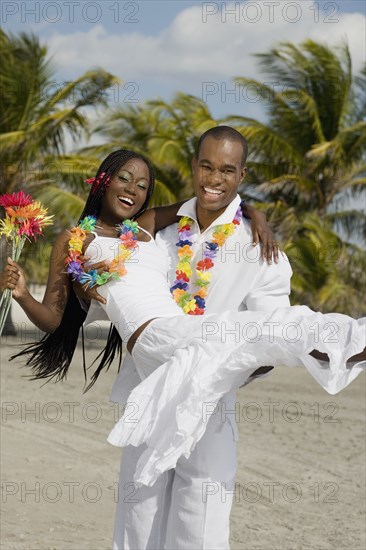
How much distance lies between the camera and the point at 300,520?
6039mm

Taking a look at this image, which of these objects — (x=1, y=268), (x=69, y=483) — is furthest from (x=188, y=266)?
(x=69, y=483)

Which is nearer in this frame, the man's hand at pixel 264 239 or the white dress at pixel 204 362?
the white dress at pixel 204 362

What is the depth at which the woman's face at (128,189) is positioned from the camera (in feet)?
12.0

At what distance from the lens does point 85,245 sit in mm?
3574

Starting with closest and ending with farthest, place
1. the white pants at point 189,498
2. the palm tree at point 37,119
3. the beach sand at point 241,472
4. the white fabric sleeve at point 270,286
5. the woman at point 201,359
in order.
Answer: the woman at point 201,359, the white pants at point 189,498, the white fabric sleeve at point 270,286, the beach sand at point 241,472, the palm tree at point 37,119

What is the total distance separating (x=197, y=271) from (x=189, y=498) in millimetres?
898

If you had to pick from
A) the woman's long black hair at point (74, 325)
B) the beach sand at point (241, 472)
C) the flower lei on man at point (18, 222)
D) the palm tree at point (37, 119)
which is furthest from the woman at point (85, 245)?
the palm tree at point (37, 119)

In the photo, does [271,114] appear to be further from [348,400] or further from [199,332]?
[199,332]

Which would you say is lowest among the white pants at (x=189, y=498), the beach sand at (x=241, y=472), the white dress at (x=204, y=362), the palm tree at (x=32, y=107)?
A: the beach sand at (x=241, y=472)

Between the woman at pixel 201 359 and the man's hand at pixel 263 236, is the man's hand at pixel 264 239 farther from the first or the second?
the woman at pixel 201 359

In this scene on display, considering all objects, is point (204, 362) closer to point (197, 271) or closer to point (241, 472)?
point (197, 271)

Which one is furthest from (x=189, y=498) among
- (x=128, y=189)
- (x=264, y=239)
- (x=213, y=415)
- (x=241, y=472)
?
(x=241, y=472)

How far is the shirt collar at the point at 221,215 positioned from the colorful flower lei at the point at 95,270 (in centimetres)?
22

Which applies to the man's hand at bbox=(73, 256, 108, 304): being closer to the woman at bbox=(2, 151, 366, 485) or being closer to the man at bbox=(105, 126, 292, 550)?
the woman at bbox=(2, 151, 366, 485)
